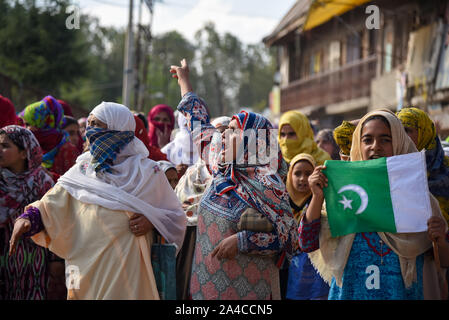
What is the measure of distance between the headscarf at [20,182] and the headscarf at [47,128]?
0.87m

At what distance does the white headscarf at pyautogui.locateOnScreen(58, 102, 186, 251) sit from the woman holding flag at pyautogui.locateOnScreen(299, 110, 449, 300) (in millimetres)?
878

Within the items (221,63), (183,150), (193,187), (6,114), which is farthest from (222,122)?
(221,63)

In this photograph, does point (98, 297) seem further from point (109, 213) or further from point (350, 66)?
point (350, 66)

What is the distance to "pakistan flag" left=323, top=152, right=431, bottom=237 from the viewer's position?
9.64 ft

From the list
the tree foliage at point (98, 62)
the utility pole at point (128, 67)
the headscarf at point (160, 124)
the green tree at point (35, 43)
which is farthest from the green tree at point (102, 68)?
the headscarf at point (160, 124)

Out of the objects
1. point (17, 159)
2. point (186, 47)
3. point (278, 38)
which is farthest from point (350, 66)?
point (186, 47)

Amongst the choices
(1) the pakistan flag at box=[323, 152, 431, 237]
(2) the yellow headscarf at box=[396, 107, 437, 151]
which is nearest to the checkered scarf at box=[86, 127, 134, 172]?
(1) the pakistan flag at box=[323, 152, 431, 237]

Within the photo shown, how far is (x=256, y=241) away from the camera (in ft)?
10.4

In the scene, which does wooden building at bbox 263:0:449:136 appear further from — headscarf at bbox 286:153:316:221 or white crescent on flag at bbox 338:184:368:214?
white crescent on flag at bbox 338:184:368:214

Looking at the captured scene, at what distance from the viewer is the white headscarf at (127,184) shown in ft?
11.2

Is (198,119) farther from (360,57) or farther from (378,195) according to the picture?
(360,57)

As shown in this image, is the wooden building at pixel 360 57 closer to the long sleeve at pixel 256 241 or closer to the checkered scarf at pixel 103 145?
the checkered scarf at pixel 103 145

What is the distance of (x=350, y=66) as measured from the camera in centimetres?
1808
